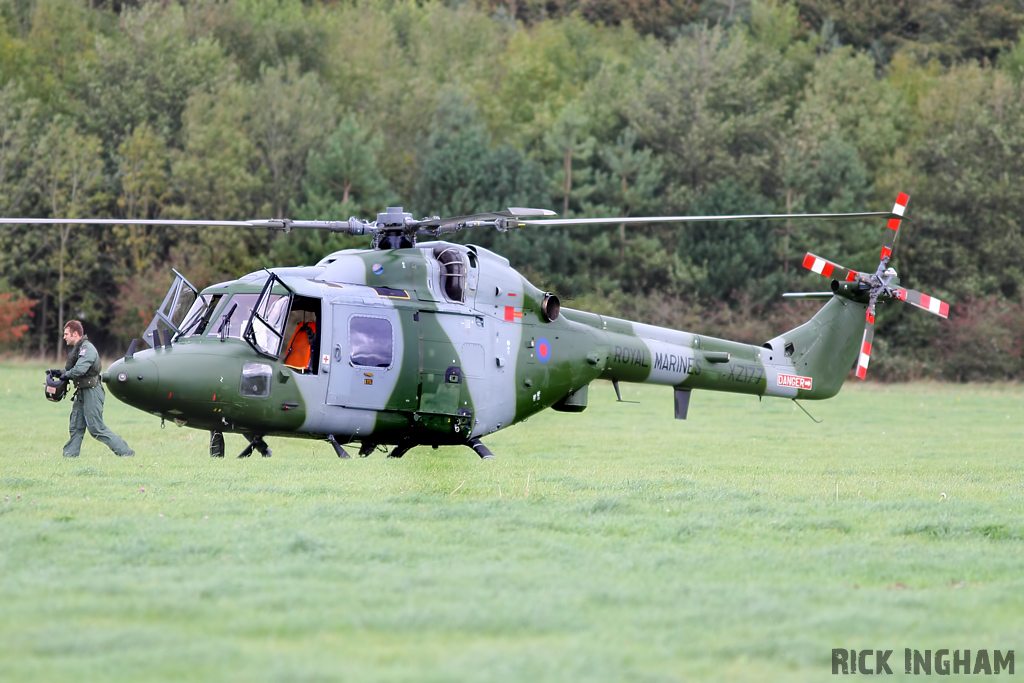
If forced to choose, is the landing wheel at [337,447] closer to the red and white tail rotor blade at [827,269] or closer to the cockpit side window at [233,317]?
the cockpit side window at [233,317]

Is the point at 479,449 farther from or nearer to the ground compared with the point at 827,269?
nearer to the ground

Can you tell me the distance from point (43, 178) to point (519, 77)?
2970 cm

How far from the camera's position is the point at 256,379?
13898mm

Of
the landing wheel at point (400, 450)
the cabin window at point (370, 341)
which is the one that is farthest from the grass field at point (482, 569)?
the cabin window at point (370, 341)

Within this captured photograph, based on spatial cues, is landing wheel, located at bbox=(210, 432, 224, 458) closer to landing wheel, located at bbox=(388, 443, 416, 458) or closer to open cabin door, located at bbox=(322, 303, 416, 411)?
landing wheel, located at bbox=(388, 443, 416, 458)

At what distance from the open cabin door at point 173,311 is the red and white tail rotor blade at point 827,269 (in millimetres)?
8667

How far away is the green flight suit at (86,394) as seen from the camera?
15297 mm

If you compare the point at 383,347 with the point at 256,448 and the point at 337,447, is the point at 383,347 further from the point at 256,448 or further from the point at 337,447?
the point at 256,448

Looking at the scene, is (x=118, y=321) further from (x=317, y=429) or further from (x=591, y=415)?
(x=317, y=429)

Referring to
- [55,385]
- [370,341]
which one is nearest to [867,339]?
[370,341]

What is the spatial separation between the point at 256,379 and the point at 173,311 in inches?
61.3

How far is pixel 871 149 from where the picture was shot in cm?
6406

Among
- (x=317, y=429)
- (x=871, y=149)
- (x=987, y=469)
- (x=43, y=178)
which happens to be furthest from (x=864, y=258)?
(x=317, y=429)

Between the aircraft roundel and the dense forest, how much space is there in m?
31.6
